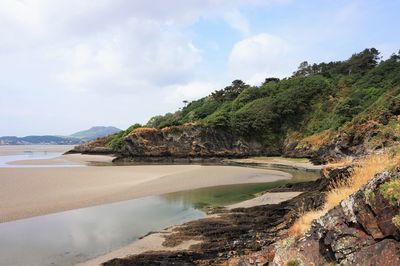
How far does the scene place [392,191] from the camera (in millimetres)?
5457

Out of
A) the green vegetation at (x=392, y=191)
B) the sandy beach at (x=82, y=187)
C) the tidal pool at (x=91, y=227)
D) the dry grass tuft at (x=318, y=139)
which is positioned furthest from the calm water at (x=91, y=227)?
the dry grass tuft at (x=318, y=139)

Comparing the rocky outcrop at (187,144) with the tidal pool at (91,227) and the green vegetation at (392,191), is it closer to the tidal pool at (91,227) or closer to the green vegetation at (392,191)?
the tidal pool at (91,227)

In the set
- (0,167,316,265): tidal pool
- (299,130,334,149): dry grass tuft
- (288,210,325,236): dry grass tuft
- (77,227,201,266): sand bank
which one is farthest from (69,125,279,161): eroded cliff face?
(288,210,325,236): dry grass tuft

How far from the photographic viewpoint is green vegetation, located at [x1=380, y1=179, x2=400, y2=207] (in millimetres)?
5339

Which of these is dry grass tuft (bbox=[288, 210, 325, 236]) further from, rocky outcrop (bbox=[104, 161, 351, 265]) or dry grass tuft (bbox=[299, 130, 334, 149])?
dry grass tuft (bbox=[299, 130, 334, 149])

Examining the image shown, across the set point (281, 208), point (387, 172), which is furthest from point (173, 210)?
point (387, 172)

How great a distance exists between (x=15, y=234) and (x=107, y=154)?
220 ft

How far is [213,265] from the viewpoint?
1041cm

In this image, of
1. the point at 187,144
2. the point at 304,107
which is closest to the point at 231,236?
the point at 187,144

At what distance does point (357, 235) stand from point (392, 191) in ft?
3.39

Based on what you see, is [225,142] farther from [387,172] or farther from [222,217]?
[387,172]

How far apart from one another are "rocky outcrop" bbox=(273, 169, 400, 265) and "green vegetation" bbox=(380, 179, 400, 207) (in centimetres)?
7

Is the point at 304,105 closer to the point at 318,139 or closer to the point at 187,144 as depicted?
the point at 318,139

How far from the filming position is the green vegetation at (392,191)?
5.34 metres
